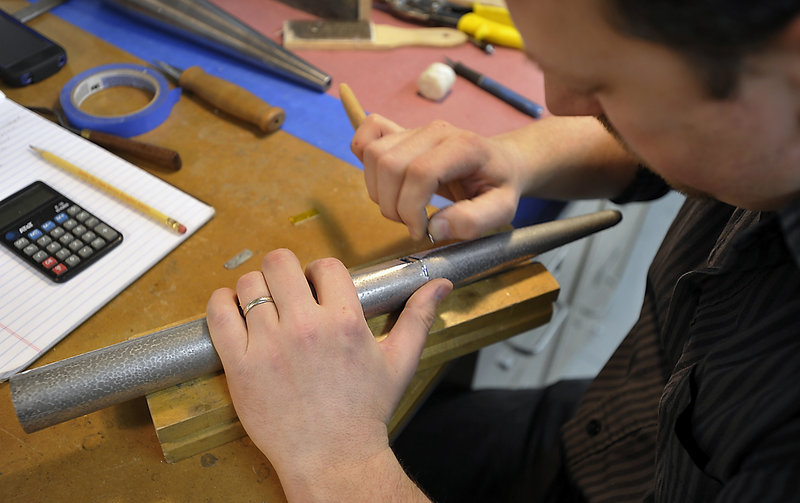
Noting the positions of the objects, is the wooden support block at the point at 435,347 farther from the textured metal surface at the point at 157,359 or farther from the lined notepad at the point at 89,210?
the lined notepad at the point at 89,210

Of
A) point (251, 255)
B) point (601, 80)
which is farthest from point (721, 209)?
point (251, 255)

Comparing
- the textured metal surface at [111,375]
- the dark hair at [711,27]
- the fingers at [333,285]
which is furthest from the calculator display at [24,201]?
the dark hair at [711,27]

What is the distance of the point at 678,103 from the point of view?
0.50 meters

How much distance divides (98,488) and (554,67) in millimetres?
663

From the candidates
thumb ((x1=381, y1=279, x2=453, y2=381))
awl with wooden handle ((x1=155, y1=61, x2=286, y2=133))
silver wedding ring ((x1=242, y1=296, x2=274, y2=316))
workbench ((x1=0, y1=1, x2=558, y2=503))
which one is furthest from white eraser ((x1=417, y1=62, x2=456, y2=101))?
silver wedding ring ((x1=242, y1=296, x2=274, y2=316))

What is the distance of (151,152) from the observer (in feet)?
3.26

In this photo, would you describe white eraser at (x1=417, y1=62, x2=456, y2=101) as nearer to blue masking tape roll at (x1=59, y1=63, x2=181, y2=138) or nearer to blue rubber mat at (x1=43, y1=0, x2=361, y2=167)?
blue rubber mat at (x1=43, y1=0, x2=361, y2=167)

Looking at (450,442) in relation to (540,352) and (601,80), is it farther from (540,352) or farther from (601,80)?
(540,352)

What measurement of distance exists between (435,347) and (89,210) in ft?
1.90

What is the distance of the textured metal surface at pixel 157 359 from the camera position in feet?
2.03

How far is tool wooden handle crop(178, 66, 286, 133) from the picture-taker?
1.09 m

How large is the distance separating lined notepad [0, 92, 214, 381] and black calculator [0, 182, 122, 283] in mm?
15

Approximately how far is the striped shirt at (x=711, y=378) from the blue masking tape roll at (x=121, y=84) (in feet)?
3.05

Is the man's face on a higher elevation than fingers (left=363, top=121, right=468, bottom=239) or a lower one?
higher
